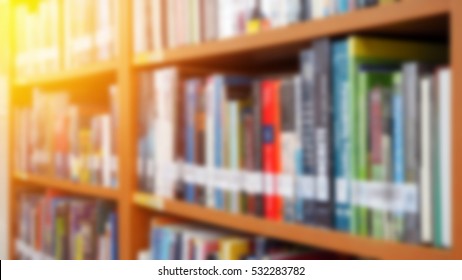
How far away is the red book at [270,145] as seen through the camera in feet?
3.42

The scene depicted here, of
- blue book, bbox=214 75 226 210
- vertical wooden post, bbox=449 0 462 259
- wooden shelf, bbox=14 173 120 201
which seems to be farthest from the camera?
Answer: wooden shelf, bbox=14 173 120 201

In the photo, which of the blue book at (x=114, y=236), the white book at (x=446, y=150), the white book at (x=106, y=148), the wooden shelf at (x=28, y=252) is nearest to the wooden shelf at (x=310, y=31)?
the white book at (x=446, y=150)

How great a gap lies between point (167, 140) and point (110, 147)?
364 mm

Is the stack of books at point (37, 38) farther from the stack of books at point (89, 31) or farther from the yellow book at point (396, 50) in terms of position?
the yellow book at point (396, 50)

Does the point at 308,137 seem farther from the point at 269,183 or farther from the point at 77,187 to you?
the point at 77,187

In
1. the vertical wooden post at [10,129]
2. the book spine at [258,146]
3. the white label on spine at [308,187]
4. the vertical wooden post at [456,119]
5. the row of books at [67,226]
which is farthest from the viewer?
the vertical wooden post at [10,129]

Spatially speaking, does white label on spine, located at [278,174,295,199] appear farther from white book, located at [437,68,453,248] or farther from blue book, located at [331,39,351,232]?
white book, located at [437,68,453,248]

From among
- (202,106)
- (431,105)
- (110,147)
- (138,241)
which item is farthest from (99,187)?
(431,105)

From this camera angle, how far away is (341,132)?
91cm

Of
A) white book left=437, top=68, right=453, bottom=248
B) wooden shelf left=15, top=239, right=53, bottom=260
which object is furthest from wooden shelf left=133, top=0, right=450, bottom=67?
wooden shelf left=15, top=239, right=53, bottom=260

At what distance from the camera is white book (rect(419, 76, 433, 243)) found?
0.78 m

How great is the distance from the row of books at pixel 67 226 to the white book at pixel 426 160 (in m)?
1.07

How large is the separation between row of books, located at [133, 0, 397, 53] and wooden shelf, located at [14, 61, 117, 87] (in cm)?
16

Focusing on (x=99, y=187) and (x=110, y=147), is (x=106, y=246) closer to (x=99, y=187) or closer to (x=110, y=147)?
(x=99, y=187)
